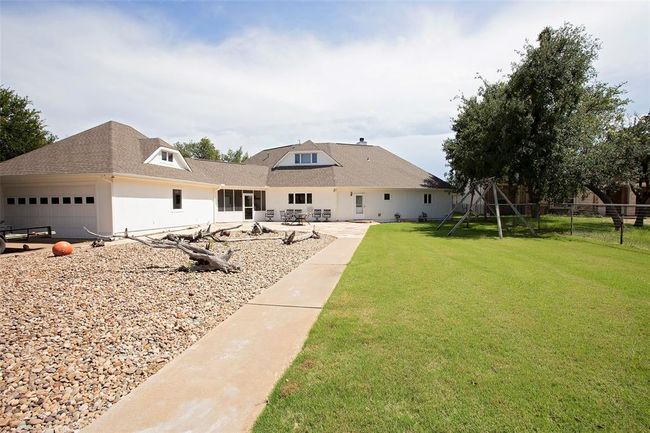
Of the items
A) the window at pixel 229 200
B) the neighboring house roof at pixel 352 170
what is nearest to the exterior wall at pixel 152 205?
the window at pixel 229 200

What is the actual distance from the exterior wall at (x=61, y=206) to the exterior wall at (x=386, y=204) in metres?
16.5

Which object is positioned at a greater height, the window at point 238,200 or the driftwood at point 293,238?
the window at point 238,200

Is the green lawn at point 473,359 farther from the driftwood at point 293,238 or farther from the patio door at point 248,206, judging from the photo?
the patio door at point 248,206

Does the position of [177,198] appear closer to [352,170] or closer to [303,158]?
[303,158]

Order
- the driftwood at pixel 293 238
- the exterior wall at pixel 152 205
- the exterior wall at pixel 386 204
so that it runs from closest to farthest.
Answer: the driftwood at pixel 293 238
the exterior wall at pixel 152 205
the exterior wall at pixel 386 204

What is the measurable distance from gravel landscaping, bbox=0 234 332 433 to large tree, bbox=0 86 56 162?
27.1 m

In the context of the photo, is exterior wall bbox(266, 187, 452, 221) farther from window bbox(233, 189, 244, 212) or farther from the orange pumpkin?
the orange pumpkin

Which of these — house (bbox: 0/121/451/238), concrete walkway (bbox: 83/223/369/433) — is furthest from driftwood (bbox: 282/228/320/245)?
concrete walkway (bbox: 83/223/369/433)

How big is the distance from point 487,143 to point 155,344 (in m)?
18.6

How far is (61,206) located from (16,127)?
21.2m

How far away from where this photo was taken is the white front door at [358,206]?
28.2m

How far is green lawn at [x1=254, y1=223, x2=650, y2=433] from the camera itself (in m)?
2.89

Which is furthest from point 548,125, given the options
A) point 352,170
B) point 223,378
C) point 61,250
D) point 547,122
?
point 61,250

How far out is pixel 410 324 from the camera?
16.1 ft
